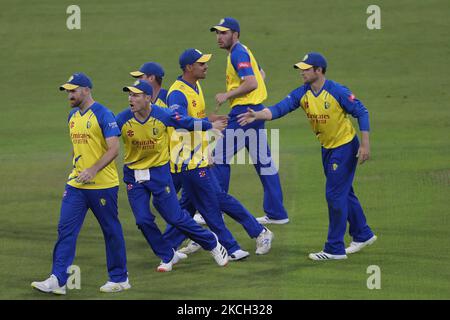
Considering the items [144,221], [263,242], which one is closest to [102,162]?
[144,221]

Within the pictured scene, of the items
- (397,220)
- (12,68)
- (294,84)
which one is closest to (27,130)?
(12,68)

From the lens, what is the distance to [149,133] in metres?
13.6

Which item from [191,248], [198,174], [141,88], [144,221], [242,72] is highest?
[141,88]

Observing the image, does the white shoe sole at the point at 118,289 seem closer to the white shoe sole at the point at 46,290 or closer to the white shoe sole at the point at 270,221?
the white shoe sole at the point at 46,290

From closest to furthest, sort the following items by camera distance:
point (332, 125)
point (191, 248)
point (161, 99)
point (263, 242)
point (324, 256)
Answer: point (332, 125)
point (324, 256)
point (263, 242)
point (161, 99)
point (191, 248)

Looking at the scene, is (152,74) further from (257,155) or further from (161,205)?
(257,155)

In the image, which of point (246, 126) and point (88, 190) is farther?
point (246, 126)

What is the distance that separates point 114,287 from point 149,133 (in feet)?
5.83

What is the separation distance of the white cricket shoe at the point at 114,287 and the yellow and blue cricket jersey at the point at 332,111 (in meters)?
2.78

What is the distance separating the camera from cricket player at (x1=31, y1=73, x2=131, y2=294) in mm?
12953

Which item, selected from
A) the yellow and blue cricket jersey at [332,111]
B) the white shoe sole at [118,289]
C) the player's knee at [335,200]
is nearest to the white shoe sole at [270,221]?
the player's knee at [335,200]

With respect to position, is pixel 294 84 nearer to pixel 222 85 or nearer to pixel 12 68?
pixel 222 85

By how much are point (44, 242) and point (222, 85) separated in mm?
9657

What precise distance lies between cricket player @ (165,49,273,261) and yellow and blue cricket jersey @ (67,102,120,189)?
1276 mm
